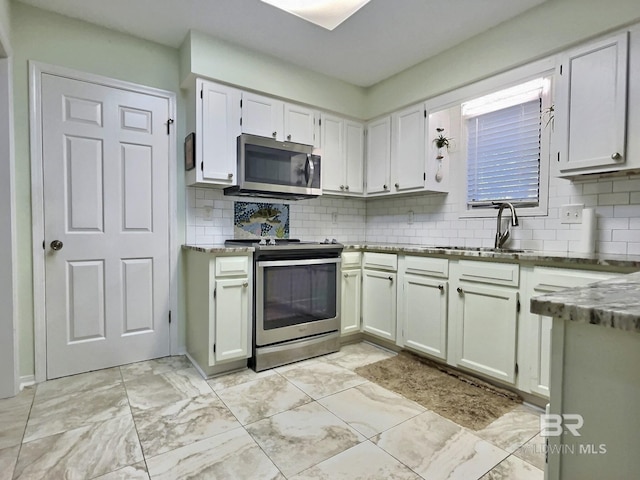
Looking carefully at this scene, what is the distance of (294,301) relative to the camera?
270cm

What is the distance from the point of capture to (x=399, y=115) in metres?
3.26

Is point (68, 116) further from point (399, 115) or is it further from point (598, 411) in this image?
point (598, 411)

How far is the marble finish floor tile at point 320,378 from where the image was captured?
2221mm

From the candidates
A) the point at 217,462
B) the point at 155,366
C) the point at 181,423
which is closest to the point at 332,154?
the point at 155,366

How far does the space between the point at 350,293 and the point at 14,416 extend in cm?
237

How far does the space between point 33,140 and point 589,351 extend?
306 centimetres

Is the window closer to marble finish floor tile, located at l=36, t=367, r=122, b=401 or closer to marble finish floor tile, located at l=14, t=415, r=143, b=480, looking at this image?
marble finish floor tile, located at l=14, t=415, r=143, b=480

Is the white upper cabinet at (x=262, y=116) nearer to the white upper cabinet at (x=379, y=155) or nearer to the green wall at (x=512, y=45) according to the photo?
the white upper cabinet at (x=379, y=155)

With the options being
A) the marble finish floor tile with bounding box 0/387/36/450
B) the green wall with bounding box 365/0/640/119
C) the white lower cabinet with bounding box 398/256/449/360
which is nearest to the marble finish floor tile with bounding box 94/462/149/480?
the marble finish floor tile with bounding box 0/387/36/450

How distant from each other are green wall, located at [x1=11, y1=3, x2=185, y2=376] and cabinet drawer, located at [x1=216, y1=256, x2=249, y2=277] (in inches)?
49.9

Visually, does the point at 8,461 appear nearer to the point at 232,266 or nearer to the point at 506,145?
the point at 232,266

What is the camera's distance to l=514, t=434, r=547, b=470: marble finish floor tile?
4.98ft

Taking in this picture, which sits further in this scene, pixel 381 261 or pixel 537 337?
pixel 381 261

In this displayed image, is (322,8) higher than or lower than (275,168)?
higher
